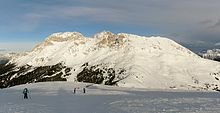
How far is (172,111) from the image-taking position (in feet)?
105

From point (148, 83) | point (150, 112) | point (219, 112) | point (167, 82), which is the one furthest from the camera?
point (167, 82)

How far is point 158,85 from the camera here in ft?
610

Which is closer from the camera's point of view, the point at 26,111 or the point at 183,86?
the point at 26,111

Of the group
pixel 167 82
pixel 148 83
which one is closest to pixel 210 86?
pixel 167 82

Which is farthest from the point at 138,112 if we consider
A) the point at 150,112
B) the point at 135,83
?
the point at 135,83

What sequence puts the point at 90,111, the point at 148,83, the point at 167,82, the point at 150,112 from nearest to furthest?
the point at 150,112
the point at 90,111
the point at 148,83
the point at 167,82

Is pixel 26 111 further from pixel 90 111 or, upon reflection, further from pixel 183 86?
pixel 183 86

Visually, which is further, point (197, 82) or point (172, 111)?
point (197, 82)

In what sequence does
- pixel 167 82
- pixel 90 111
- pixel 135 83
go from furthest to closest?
pixel 167 82 < pixel 135 83 < pixel 90 111

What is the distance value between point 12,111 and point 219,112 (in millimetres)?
20911

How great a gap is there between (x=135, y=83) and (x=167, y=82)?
3401 cm

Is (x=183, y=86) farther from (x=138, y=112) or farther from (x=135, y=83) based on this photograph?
(x=138, y=112)

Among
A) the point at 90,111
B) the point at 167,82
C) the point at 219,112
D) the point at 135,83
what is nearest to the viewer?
the point at 219,112

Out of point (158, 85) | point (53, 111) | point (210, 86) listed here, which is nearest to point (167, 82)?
point (158, 85)
